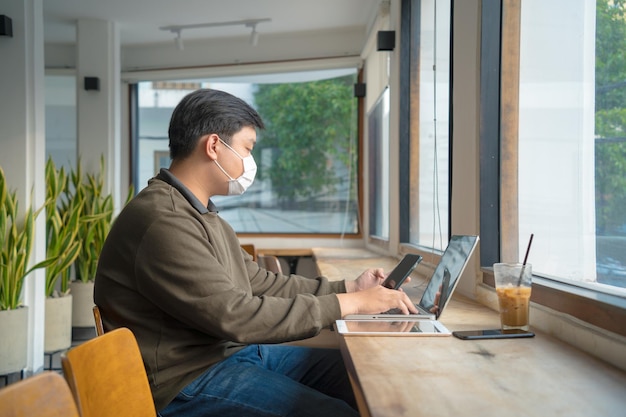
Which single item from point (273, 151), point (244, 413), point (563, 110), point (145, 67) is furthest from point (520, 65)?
point (145, 67)

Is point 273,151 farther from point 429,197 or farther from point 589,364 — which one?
point 589,364

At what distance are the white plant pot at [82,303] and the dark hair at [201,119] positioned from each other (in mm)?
3812

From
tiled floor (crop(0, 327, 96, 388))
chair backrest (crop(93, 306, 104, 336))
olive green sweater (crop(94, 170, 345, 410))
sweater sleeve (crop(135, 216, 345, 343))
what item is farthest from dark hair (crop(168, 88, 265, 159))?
tiled floor (crop(0, 327, 96, 388))

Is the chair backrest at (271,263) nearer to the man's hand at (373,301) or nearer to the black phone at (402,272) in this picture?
the black phone at (402,272)

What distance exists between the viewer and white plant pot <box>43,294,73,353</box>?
4680 millimetres

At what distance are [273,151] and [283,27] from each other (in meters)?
1.28

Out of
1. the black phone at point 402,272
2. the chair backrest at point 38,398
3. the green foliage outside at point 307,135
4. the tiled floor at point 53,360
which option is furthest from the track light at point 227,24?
the chair backrest at point 38,398

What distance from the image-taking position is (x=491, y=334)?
5.32 ft

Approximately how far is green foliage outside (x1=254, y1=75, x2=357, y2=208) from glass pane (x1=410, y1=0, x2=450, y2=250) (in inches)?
106

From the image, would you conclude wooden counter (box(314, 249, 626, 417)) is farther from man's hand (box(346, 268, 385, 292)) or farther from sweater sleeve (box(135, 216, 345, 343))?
man's hand (box(346, 268, 385, 292))

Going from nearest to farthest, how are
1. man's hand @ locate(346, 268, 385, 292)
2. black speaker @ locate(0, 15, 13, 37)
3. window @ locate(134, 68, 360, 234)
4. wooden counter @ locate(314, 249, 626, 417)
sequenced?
wooden counter @ locate(314, 249, 626, 417) → man's hand @ locate(346, 268, 385, 292) → black speaker @ locate(0, 15, 13, 37) → window @ locate(134, 68, 360, 234)

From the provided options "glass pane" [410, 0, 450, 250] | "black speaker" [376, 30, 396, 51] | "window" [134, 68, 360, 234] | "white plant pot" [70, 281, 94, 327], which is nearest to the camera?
"glass pane" [410, 0, 450, 250]

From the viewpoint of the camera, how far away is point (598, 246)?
5.67 ft

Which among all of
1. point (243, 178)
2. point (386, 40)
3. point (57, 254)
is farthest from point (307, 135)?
point (243, 178)
